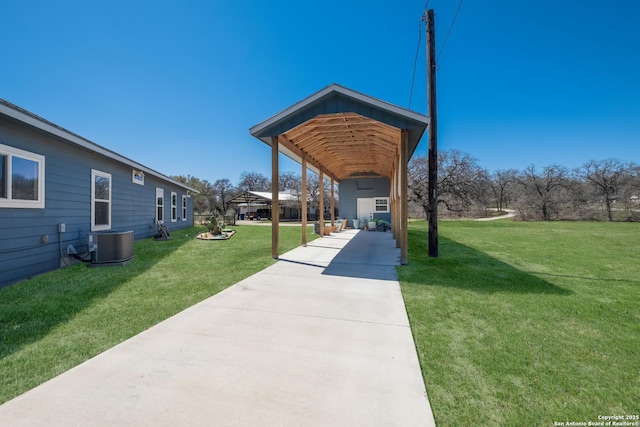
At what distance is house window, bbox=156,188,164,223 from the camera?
11789 millimetres

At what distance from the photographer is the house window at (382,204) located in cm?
1567

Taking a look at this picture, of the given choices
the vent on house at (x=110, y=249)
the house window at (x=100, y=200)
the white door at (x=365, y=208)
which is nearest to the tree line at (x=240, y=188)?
the white door at (x=365, y=208)

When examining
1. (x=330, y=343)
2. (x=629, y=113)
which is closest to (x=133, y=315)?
(x=330, y=343)

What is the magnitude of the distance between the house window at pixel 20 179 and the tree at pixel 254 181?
1723 inches

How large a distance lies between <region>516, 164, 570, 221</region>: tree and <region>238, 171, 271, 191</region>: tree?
36.6 meters

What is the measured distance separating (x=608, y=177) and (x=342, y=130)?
28195mm

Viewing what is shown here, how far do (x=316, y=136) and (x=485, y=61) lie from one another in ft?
26.8

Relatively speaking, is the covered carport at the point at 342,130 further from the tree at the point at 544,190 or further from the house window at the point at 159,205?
the tree at the point at 544,190

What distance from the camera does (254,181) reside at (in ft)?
162

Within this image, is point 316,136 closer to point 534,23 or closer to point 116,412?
point 116,412

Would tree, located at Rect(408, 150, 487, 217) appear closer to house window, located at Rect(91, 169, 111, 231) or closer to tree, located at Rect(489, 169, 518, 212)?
tree, located at Rect(489, 169, 518, 212)

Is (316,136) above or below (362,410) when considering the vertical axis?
above

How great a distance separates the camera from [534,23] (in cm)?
874

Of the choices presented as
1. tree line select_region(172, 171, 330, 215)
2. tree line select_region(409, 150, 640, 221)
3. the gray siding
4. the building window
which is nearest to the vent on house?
the building window
